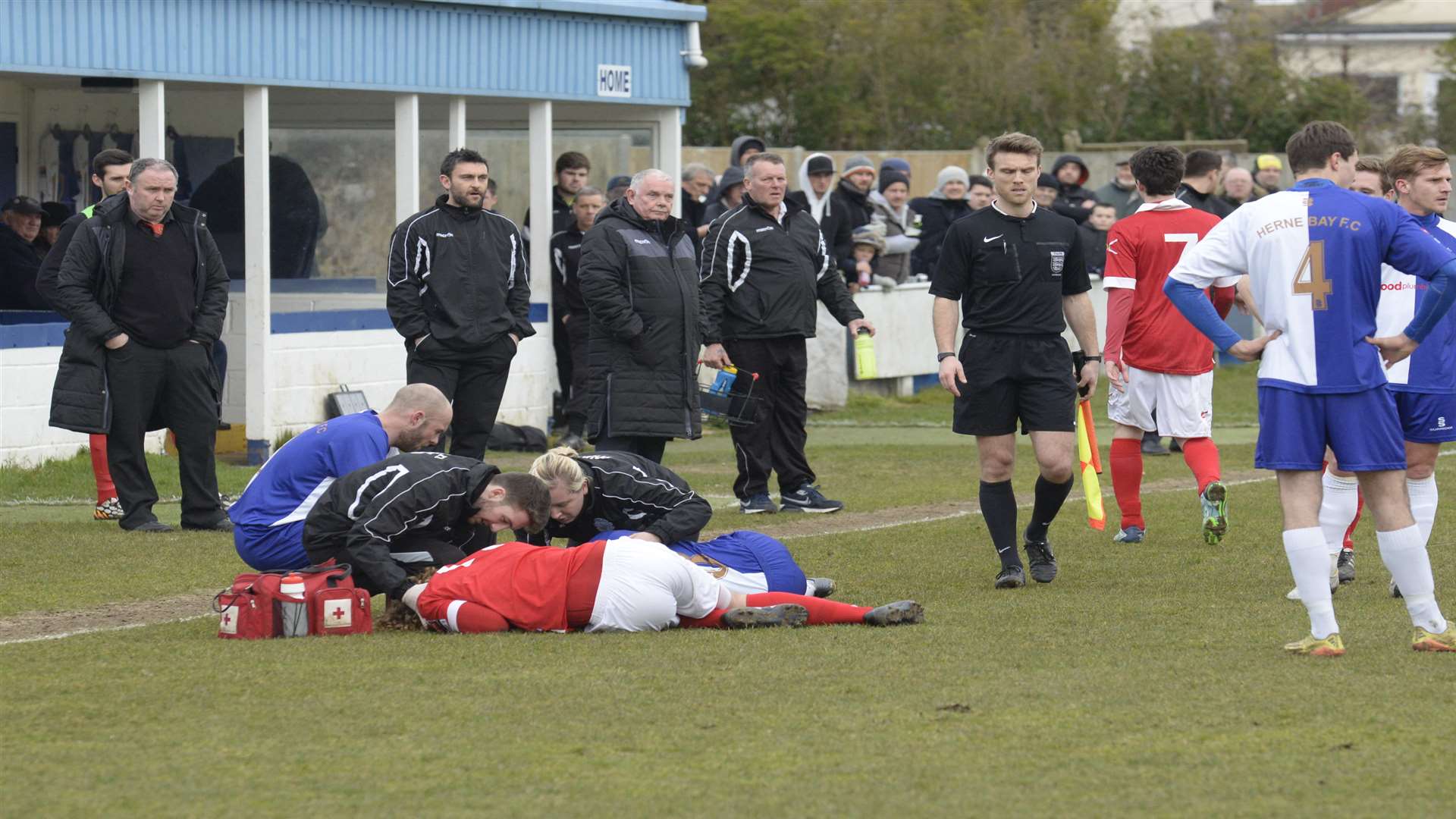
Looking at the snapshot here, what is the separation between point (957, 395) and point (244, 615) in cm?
320

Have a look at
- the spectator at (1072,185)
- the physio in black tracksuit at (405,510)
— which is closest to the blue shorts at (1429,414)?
the physio in black tracksuit at (405,510)

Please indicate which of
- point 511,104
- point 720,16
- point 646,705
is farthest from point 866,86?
point 646,705

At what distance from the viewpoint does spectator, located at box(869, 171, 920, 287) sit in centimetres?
1947

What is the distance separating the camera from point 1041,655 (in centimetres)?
723

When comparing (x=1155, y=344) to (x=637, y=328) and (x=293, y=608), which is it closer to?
(x=637, y=328)

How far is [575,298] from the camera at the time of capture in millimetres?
16234

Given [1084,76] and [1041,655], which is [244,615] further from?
[1084,76]

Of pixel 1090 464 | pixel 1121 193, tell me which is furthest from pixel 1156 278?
pixel 1121 193

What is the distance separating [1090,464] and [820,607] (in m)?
2.46

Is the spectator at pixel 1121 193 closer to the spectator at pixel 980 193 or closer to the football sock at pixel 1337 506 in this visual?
the spectator at pixel 980 193

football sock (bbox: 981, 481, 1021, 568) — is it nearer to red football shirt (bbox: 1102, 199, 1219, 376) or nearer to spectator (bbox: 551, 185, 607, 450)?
red football shirt (bbox: 1102, 199, 1219, 376)

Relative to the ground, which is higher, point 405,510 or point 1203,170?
point 1203,170

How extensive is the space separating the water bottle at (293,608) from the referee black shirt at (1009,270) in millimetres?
3096

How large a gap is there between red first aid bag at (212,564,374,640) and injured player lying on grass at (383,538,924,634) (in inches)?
9.1
